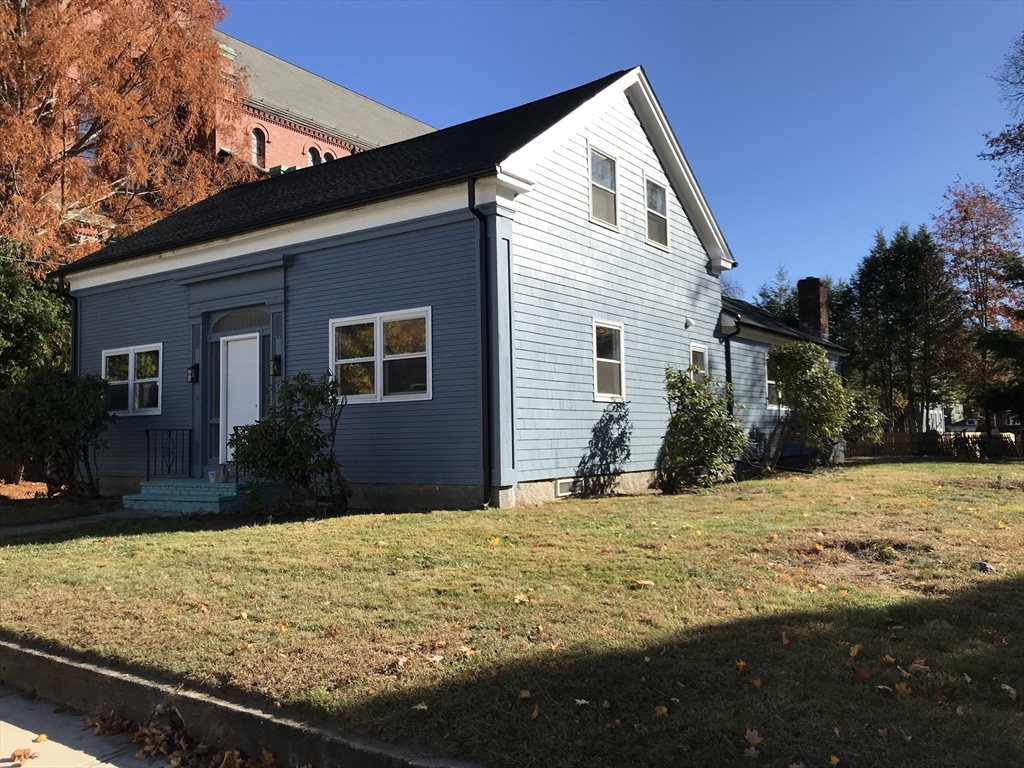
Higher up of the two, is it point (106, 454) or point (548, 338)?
point (548, 338)

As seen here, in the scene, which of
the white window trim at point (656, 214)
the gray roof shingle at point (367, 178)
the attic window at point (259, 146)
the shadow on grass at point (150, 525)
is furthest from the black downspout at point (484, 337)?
the attic window at point (259, 146)

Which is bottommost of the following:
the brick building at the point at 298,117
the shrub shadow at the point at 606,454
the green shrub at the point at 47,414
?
the shrub shadow at the point at 606,454

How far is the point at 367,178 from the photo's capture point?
42.7ft

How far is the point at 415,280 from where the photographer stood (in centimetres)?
1152

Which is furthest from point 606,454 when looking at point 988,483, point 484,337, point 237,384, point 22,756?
point 22,756

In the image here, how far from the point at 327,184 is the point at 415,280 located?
364 cm

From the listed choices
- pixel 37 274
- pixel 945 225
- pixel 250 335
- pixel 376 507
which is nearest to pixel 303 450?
pixel 376 507

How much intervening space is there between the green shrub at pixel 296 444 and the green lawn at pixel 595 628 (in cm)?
165

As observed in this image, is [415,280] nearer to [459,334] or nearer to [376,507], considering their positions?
[459,334]

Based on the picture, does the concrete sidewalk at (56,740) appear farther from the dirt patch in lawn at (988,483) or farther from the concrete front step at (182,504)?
the dirt patch in lawn at (988,483)

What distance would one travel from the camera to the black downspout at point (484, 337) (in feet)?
35.2

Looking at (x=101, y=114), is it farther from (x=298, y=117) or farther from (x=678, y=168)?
(x=678, y=168)

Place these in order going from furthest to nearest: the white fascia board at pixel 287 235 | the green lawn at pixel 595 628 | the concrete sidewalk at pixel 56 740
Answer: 1. the white fascia board at pixel 287 235
2. the concrete sidewalk at pixel 56 740
3. the green lawn at pixel 595 628

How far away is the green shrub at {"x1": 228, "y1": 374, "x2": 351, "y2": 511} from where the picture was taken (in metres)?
10.7
